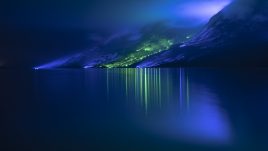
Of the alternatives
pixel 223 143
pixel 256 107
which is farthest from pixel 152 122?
pixel 256 107

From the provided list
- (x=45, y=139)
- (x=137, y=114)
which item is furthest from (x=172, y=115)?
(x=45, y=139)

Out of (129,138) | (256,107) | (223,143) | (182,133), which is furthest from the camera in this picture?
(256,107)

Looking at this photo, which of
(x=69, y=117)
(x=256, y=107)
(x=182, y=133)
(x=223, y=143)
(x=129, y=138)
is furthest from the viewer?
(x=256, y=107)

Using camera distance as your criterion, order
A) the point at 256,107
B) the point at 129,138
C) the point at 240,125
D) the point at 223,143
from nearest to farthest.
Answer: the point at 223,143 < the point at 129,138 < the point at 240,125 < the point at 256,107

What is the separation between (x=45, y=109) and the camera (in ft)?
96.6

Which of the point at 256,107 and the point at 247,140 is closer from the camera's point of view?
the point at 247,140

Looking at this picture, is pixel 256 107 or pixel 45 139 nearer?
pixel 45 139

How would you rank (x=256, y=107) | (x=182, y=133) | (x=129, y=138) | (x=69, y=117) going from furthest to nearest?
(x=256, y=107), (x=69, y=117), (x=182, y=133), (x=129, y=138)

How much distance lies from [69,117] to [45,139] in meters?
7.62

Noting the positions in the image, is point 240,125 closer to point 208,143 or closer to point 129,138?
point 208,143

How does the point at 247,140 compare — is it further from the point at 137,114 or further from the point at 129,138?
the point at 137,114

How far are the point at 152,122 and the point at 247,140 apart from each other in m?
7.05

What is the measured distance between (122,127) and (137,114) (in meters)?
5.46

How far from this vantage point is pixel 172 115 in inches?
968
